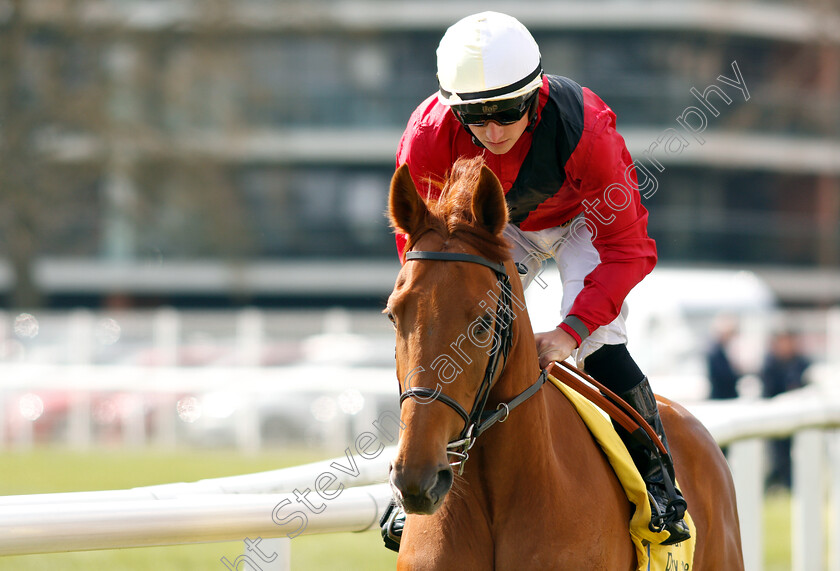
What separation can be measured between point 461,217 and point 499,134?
1.32 ft

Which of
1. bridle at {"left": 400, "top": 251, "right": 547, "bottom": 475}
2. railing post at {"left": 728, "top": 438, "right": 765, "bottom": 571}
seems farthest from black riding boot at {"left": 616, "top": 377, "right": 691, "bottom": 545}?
railing post at {"left": 728, "top": 438, "right": 765, "bottom": 571}

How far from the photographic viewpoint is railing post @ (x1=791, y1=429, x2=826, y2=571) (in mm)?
5633

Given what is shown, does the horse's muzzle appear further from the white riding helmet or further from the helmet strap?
the helmet strap

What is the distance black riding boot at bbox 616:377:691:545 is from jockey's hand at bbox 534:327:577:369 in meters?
0.48

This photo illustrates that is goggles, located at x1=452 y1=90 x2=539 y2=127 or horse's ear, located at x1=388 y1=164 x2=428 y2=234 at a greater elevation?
goggles, located at x1=452 y1=90 x2=539 y2=127

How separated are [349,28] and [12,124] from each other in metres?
9.62

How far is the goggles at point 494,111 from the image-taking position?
2.98m

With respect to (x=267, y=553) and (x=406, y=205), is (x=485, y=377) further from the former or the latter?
(x=267, y=553)

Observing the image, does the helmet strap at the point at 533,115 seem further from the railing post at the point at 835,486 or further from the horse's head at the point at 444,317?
the railing post at the point at 835,486

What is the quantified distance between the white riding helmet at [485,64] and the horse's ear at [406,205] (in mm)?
344

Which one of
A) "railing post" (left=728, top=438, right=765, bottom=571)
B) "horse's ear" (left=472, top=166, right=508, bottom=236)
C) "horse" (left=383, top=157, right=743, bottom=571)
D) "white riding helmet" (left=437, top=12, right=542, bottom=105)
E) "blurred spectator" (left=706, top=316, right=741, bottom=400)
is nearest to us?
"horse" (left=383, top=157, right=743, bottom=571)

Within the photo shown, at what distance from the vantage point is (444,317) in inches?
99.9

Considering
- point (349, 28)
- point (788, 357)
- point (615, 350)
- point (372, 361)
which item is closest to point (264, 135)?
point (349, 28)

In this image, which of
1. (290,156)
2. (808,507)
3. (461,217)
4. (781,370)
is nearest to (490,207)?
(461,217)
